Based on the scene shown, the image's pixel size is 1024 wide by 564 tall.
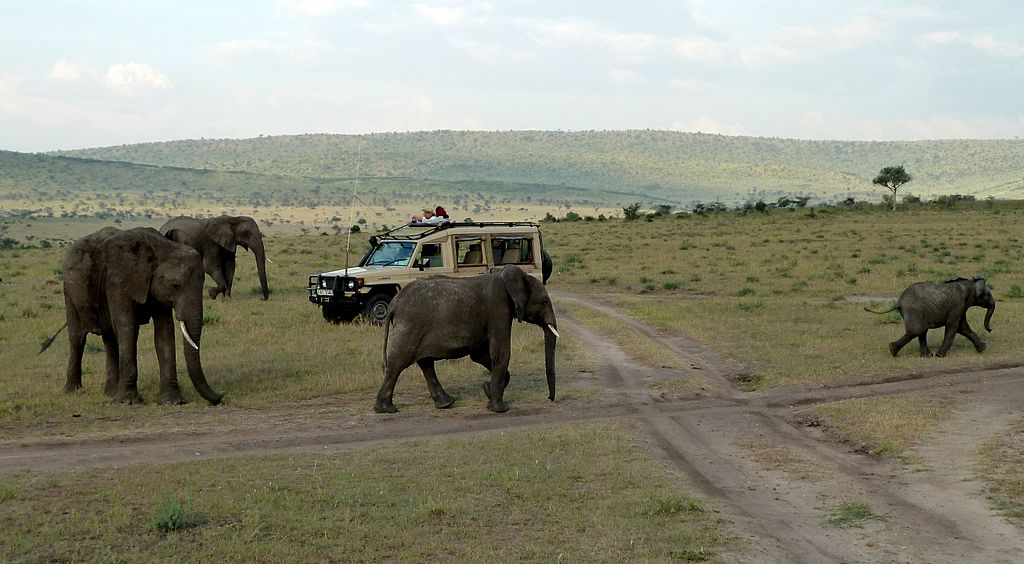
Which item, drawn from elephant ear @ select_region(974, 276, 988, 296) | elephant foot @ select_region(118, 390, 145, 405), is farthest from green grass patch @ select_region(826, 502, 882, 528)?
elephant ear @ select_region(974, 276, 988, 296)

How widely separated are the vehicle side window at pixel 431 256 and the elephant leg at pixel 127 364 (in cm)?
812

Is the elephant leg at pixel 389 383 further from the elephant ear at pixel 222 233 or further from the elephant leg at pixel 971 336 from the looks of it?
the elephant ear at pixel 222 233

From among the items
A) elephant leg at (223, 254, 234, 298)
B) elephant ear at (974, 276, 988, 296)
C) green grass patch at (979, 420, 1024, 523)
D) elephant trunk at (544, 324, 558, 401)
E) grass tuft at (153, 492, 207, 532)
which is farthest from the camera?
elephant leg at (223, 254, 234, 298)

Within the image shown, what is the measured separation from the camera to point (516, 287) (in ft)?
47.2

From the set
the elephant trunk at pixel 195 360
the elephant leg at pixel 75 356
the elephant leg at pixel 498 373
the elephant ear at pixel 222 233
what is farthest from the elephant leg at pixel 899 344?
the elephant ear at pixel 222 233

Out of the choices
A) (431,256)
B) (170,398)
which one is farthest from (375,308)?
(170,398)

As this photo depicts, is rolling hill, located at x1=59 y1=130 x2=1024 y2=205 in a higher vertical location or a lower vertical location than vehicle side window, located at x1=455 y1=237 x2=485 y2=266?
higher

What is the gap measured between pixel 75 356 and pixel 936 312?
13.2m

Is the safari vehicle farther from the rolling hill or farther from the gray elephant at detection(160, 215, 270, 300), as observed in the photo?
the rolling hill

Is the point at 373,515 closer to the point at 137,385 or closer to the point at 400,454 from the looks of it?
the point at 400,454

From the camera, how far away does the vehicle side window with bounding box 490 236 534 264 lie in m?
22.5

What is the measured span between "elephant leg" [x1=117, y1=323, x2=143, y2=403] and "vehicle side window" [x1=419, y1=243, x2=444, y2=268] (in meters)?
8.12

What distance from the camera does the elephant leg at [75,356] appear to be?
14992 millimetres

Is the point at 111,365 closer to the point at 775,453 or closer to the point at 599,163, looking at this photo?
the point at 775,453
